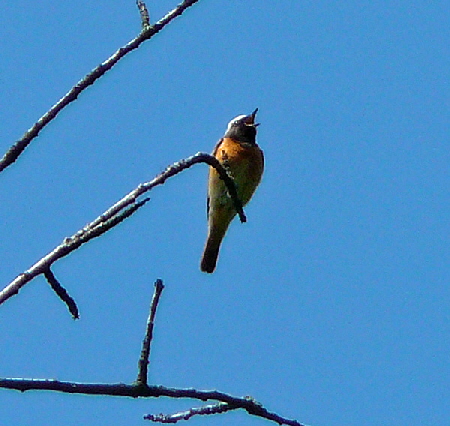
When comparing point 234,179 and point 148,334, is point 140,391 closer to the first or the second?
point 148,334

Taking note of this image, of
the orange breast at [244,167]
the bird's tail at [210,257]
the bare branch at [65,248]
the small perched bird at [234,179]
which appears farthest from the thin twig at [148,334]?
the bird's tail at [210,257]

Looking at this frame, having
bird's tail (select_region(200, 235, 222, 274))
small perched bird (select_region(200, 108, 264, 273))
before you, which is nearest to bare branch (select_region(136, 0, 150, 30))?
small perched bird (select_region(200, 108, 264, 273))

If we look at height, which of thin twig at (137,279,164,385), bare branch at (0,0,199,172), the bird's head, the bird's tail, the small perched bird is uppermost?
the bird's head

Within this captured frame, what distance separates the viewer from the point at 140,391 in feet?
Answer: 8.50

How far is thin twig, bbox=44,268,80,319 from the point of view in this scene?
9.10ft

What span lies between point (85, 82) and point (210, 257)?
7.45 metres

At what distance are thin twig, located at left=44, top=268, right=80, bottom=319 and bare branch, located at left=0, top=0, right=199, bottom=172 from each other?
405 millimetres

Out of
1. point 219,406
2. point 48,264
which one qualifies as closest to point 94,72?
→ point 48,264

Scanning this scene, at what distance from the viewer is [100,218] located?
102 inches

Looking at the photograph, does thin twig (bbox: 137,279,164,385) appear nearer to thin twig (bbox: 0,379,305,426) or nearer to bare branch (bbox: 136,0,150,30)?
thin twig (bbox: 0,379,305,426)

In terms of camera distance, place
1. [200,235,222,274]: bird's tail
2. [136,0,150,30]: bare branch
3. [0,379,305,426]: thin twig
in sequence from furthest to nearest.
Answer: [200,235,222,274]: bird's tail → [136,0,150,30]: bare branch → [0,379,305,426]: thin twig

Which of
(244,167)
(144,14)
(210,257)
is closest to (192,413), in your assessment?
(144,14)

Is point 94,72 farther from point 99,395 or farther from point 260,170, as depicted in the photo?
point 260,170

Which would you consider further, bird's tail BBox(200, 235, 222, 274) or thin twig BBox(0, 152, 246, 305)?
bird's tail BBox(200, 235, 222, 274)
